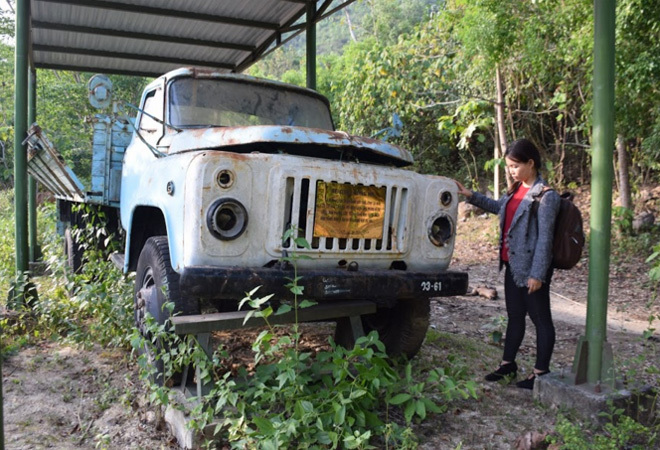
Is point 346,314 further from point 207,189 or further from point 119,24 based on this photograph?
point 119,24

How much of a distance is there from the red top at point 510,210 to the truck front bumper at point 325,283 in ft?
1.55

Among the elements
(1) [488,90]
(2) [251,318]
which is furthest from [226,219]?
(1) [488,90]

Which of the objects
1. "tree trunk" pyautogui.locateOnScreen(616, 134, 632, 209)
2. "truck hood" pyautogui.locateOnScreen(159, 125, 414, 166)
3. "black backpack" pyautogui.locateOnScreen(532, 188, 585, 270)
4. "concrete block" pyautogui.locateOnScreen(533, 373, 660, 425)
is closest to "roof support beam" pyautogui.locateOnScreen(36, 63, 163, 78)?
"truck hood" pyautogui.locateOnScreen(159, 125, 414, 166)

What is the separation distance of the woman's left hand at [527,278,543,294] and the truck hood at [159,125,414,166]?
114cm

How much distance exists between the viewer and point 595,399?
3.20 meters

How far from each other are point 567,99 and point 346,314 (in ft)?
30.2

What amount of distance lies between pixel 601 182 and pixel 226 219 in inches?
87.3

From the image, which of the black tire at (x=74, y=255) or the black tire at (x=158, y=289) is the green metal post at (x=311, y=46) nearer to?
the black tire at (x=74, y=255)

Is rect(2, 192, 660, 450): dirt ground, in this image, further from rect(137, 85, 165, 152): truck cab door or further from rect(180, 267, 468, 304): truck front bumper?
rect(137, 85, 165, 152): truck cab door

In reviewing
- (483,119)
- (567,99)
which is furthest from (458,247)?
(567,99)

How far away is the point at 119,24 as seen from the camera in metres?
7.58

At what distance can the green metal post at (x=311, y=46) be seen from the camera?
7.10 m

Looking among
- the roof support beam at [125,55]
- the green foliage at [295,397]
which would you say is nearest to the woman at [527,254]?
the green foliage at [295,397]

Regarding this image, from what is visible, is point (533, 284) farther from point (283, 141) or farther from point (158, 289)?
point (158, 289)
